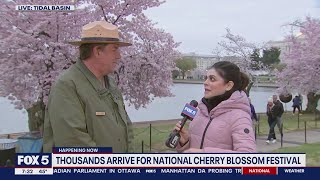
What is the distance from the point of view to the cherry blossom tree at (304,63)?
22.2 metres

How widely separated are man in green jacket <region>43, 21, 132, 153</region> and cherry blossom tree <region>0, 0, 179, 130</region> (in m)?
7.48

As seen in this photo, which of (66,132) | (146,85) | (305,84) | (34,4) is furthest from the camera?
(305,84)

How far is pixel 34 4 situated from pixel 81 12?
1.19 metres

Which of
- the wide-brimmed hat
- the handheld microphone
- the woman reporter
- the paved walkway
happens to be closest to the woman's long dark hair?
the woman reporter

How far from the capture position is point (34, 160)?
2.79m

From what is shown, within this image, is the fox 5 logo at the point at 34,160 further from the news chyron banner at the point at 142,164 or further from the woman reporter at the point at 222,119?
the woman reporter at the point at 222,119

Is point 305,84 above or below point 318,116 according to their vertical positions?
above

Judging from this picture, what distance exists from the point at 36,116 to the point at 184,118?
9.02 meters

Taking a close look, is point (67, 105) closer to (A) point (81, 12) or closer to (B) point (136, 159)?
(B) point (136, 159)

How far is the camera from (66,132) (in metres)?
2.59

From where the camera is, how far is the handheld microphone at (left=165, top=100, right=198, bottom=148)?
2.99 metres

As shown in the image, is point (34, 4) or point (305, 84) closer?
point (34, 4)

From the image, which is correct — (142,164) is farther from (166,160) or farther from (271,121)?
(271,121)

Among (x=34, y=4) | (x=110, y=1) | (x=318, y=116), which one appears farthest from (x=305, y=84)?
(x=34, y=4)
